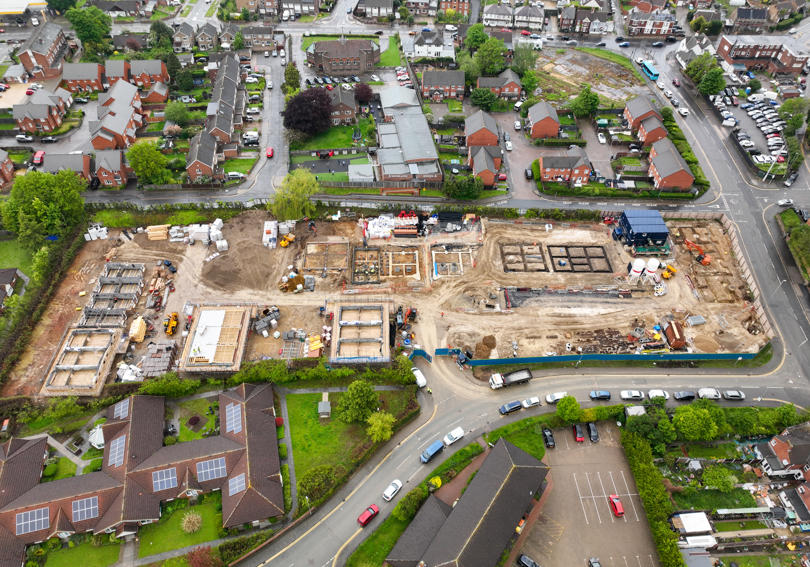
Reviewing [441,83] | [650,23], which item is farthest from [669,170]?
[650,23]

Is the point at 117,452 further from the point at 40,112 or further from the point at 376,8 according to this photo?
the point at 376,8

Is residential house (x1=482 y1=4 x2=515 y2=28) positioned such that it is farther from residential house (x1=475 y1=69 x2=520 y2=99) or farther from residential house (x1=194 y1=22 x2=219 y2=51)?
residential house (x1=194 y1=22 x2=219 y2=51)

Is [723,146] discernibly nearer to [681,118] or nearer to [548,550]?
[681,118]

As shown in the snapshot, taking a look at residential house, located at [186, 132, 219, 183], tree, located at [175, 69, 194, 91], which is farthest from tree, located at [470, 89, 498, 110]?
Result: tree, located at [175, 69, 194, 91]

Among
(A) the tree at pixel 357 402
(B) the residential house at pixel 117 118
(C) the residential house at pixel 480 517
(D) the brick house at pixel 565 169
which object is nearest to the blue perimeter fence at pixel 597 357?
(A) the tree at pixel 357 402

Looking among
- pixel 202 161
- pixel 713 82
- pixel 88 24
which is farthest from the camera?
pixel 88 24
